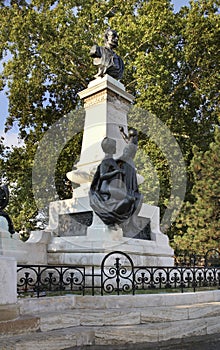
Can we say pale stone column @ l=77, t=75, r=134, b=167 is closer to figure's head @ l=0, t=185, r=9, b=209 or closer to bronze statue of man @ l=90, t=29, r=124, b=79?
bronze statue of man @ l=90, t=29, r=124, b=79

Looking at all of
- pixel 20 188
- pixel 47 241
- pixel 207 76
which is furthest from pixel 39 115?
pixel 47 241

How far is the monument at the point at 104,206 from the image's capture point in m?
8.53

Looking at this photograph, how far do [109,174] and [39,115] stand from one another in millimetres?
15960

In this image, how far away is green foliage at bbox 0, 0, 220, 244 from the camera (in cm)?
2108

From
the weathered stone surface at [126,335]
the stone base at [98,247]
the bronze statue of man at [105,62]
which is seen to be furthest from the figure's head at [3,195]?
the weathered stone surface at [126,335]

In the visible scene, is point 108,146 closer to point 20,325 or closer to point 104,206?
point 104,206

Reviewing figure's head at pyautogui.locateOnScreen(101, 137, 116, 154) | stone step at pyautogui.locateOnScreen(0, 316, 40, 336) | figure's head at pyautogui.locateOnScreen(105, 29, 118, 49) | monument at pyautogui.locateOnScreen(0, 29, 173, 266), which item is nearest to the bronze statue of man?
monument at pyautogui.locateOnScreen(0, 29, 173, 266)

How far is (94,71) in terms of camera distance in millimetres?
22719

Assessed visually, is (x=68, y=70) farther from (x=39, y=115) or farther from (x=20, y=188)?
(x=20, y=188)

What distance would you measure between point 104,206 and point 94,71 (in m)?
15.7

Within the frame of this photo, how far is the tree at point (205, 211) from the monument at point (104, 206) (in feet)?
19.3

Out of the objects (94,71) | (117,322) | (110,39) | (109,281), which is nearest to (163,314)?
(117,322)

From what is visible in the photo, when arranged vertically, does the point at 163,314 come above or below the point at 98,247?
below

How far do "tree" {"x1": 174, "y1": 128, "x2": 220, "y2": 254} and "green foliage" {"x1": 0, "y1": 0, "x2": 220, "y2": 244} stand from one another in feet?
11.6
